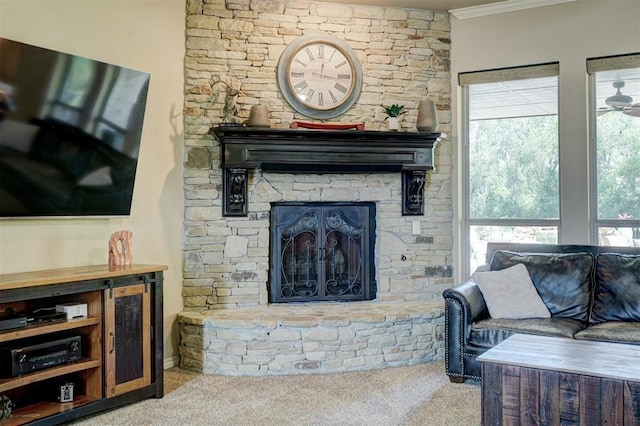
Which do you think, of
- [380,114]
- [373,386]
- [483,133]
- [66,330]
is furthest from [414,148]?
[66,330]

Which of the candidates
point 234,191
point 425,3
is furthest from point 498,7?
point 234,191

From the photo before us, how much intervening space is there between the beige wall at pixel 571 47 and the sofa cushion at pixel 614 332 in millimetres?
1085

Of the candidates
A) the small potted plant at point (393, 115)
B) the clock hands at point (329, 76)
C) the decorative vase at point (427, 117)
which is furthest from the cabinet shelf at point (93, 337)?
the decorative vase at point (427, 117)

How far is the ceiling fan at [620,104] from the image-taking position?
14.6ft

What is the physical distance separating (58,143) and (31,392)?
1464 mm

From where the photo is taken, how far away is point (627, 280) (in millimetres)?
3834

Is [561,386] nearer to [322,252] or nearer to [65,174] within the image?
[322,252]

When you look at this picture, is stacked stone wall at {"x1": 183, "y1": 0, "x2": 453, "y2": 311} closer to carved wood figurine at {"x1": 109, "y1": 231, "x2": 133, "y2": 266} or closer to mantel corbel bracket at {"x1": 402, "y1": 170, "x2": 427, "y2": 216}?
mantel corbel bracket at {"x1": 402, "y1": 170, "x2": 427, "y2": 216}

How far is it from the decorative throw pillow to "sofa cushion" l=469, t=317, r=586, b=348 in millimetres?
80

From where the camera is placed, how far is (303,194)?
4.66 m

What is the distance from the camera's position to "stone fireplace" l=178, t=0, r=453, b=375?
4133mm

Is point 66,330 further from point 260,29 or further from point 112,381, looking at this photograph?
point 260,29

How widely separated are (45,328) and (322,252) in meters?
2.28

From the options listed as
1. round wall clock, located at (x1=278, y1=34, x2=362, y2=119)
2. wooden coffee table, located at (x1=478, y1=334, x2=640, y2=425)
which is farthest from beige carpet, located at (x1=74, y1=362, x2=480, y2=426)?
round wall clock, located at (x1=278, y1=34, x2=362, y2=119)
